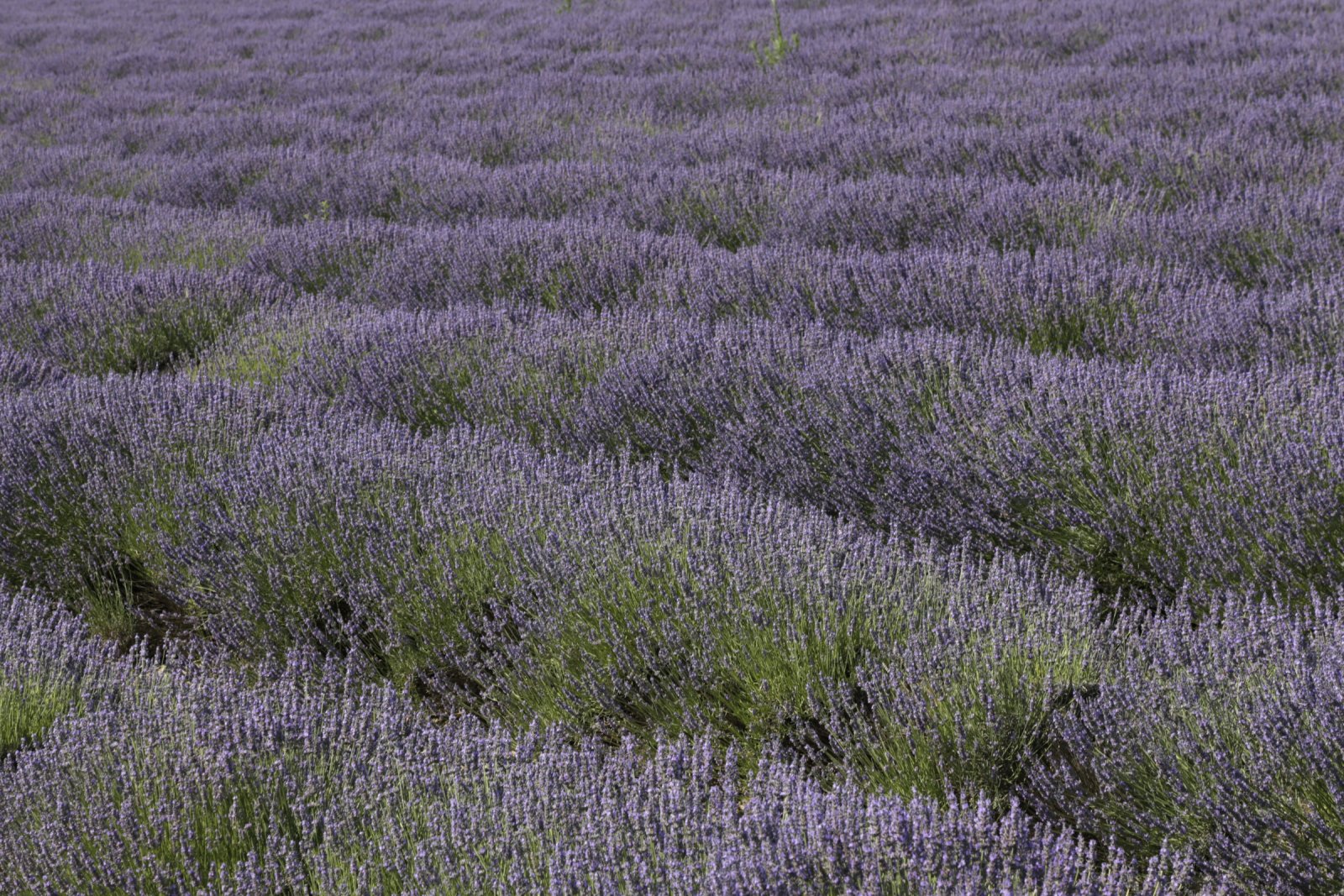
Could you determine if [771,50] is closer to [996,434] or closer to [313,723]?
[996,434]

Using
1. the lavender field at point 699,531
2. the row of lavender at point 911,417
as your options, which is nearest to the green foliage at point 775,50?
the lavender field at point 699,531

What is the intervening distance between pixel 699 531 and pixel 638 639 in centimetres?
30

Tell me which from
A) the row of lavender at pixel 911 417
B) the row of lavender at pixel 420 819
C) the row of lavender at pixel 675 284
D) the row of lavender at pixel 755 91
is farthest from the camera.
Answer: the row of lavender at pixel 755 91

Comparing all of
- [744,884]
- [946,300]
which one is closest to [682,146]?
[946,300]

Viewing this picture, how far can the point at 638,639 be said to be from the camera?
6.59 feet

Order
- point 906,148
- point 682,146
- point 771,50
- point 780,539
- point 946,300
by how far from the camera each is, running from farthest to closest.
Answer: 1. point 771,50
2. point 682,146
3. point 906,148
4. point 946,300
5. point 780,539

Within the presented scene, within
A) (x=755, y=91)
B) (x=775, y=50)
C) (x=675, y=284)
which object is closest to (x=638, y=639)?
(x=675, y=284)

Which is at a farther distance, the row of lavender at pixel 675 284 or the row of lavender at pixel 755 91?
the row of lavender at pixel 755 91

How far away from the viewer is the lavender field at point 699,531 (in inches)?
58.0

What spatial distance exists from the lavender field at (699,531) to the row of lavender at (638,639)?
12 millimetres

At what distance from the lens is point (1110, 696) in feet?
5.48

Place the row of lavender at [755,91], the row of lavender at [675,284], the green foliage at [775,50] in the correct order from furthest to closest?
the green foliage at [775,50] → the row of lavender at [755,91] → the row of lavender at [675,284]

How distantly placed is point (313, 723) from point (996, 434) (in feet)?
5.17

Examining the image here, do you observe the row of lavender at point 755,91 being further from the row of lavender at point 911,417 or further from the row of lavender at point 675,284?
the row of lavender at point 911,417
